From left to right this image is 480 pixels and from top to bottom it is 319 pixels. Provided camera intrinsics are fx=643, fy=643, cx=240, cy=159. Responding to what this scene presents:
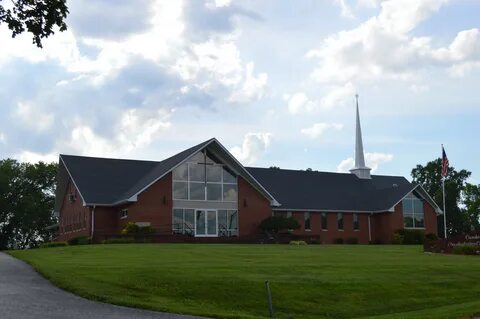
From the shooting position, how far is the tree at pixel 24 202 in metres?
70.9

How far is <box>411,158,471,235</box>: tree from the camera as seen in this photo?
81250 mm

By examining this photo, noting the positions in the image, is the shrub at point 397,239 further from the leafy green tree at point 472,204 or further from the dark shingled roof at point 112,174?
the leafy green tree at point 472,204

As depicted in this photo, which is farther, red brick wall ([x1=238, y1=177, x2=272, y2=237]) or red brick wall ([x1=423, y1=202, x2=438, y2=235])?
red brick wall ([x1=423, y1=202, x2=438, y2=235])

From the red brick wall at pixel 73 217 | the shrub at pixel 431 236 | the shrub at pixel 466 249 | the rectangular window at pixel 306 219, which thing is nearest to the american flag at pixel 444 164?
the shrub at pixel 431 236

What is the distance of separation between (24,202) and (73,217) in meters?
25.8

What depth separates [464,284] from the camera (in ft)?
68.6

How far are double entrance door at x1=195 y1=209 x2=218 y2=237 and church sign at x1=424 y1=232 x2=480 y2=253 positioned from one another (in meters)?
15.7

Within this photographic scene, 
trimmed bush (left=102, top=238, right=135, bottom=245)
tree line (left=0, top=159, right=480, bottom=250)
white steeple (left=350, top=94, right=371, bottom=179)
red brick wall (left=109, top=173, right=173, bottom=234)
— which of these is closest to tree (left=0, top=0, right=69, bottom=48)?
trimmed bush (left=102, top=238, right=135, bottom=245)

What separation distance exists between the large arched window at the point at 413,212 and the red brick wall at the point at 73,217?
25.7m

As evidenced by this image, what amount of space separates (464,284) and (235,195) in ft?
85.5

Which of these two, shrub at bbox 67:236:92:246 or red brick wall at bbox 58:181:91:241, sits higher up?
red brick wall at bbox 58:181:91:241

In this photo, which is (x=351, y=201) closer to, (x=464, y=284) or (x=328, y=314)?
(x=464, y=284)

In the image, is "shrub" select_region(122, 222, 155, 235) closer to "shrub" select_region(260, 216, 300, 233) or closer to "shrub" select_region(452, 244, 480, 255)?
"shrub" select_region(260, 216, 300, 233)

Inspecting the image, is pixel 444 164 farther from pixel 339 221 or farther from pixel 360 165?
pixel 360 165
